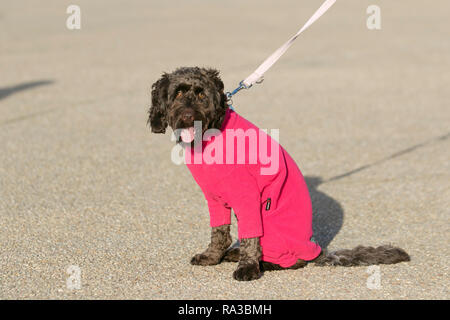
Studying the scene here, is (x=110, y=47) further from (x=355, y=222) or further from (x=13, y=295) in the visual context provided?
(x=13, y=295)

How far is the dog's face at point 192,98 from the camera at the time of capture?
14.3 feet

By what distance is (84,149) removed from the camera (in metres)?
8.85

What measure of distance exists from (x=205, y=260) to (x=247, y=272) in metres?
0.49

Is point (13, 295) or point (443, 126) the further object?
point (443, 126)

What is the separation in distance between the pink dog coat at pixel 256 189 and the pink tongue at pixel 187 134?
11 centimetres

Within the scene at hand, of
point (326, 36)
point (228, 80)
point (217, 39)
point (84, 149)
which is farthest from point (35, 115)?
point (326, 36)

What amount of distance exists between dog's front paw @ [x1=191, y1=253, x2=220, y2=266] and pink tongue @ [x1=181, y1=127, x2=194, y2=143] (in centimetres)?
101

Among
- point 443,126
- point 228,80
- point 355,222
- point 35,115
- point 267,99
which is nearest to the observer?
point 355,222

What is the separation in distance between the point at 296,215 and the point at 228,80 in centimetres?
809
